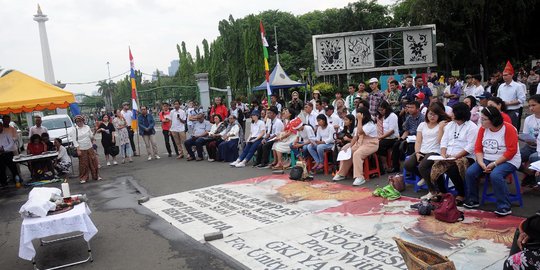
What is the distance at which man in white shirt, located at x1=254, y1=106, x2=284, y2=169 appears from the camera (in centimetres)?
1033

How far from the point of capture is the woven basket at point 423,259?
118 inches

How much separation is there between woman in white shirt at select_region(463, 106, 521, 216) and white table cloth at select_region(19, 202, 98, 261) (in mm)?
5064

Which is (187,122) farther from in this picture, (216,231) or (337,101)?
(216,231)

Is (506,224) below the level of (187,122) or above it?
below

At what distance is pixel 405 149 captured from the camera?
322 inches

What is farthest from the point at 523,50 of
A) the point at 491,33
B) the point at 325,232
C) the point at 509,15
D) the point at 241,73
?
the point at 325,232

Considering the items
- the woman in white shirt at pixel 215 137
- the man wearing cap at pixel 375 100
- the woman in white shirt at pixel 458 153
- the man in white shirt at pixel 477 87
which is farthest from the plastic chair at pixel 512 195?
the woman in white shirt at pixel 215 137

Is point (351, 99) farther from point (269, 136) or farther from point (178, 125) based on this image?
point (178, 125)

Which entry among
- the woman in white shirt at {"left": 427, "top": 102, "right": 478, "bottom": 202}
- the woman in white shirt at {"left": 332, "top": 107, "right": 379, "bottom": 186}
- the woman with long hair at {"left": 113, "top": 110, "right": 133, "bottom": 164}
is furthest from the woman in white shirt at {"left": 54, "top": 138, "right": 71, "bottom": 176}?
the woman in white shirt at {"left": 427, "top": 102, "right": 478, "bottom": 202}

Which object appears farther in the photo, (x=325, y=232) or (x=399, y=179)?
(x=399, y=179)

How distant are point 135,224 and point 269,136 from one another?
462 centimetres

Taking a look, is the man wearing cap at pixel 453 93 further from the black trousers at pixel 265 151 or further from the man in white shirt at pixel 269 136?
the black trousers at pixel 265 151

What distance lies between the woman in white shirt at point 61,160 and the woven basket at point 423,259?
10.9 m

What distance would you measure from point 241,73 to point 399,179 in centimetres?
3374
